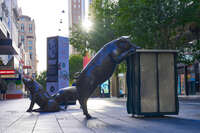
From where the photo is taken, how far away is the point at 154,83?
10234mm

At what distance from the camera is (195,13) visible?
2734 centimetres

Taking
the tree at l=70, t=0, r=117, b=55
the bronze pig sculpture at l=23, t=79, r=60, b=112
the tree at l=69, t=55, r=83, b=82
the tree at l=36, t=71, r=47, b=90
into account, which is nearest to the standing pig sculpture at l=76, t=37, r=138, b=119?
the bronze pig sculpture at l=23, t=79, r=60, b=112

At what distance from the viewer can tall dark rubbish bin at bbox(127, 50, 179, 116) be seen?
33.2ft

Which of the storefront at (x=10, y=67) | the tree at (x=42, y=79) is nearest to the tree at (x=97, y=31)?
the storefront at (x=10, y=67)

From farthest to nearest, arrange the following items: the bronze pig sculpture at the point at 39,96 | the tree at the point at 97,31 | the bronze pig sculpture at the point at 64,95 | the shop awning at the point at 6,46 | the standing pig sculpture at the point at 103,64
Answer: the tree at the point at 97,31 → the shop awning at the point at 6,46 → the bronze pig sculpture at the point at 64,95 → the bronze pig sculpture at the point at 39,96 → the standing pig sculpture at the point at 103,64

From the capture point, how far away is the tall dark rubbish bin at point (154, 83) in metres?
10.1

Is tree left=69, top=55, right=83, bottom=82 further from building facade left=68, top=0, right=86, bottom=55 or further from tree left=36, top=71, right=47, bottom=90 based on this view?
building facade left=68, top=0, right=86, bottom=55

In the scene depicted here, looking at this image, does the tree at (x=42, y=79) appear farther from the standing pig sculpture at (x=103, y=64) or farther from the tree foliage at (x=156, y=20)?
the standing pig sculpture at (x=103, y=64)

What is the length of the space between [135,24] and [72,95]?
40.1 ft

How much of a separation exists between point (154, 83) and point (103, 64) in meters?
1.85

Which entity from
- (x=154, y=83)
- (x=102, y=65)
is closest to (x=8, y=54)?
(x=154, y=83)

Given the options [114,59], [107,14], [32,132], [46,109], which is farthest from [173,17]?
[32,132]

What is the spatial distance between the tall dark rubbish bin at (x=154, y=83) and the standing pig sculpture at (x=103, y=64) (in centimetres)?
93

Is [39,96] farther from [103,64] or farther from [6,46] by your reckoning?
[6,46]
